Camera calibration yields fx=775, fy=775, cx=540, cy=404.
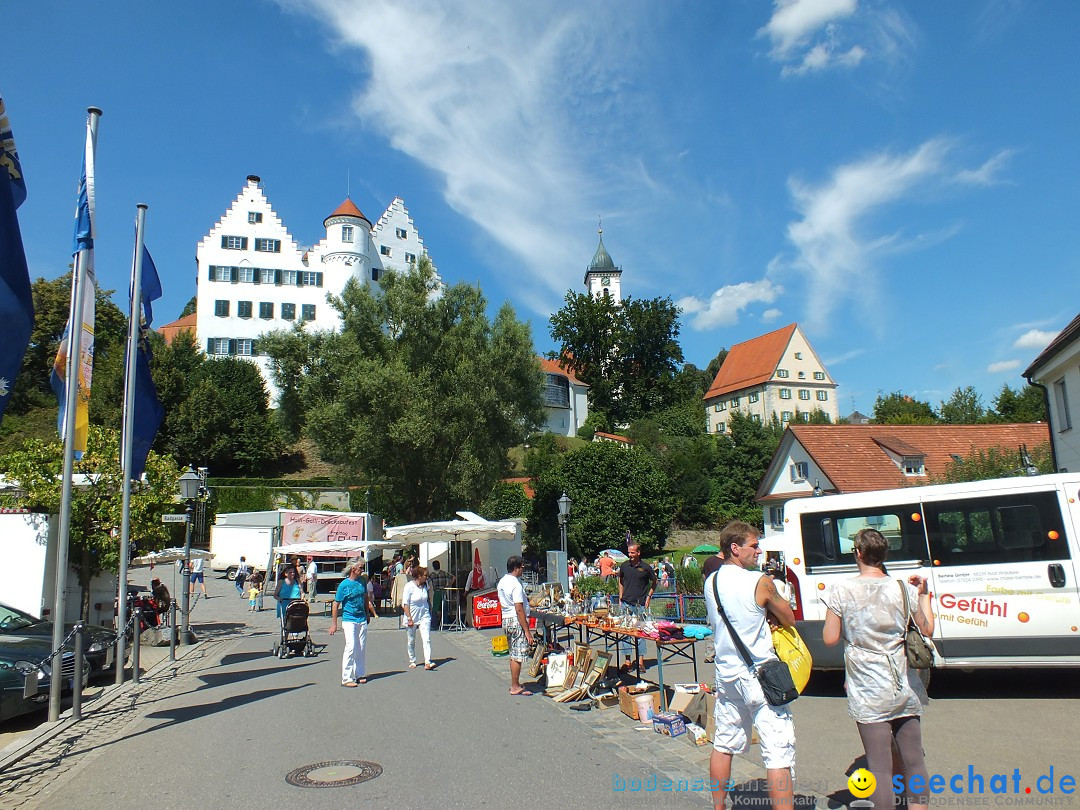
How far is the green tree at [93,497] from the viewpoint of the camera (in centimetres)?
1580

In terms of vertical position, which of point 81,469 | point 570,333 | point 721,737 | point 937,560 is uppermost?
point 570,333

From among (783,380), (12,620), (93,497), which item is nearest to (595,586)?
(93,497)

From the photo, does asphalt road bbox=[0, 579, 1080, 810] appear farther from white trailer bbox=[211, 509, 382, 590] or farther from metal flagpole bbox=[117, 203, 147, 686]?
white trailer bbox=[211, 509, 382, 590]

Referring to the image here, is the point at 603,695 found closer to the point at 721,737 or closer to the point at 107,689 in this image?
the point at 721,737

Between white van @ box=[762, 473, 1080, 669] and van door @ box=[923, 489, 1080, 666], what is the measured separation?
0.01 meters

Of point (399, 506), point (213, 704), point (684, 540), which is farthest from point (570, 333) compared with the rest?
point (213, 704)

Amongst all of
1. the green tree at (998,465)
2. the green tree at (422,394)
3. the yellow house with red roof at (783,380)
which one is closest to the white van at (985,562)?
the green tree at (998,465)

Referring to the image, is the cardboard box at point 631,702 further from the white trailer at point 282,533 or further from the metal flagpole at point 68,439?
the white trailer at point 282,533

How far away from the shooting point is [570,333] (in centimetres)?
8325

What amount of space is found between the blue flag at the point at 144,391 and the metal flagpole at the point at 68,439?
3.03 m

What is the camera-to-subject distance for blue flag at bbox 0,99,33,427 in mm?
6828

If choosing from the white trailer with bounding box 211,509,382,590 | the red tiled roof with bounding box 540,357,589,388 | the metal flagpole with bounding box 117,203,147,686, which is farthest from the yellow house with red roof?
the metal flagpole with bounding box 117,203,147,686

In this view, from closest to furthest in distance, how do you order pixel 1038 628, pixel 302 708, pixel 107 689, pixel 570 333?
1. pixel 1038 628
2. pixel 302 708
3. pixel 107 689
4. pixel 570 333

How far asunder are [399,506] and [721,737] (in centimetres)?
2790
